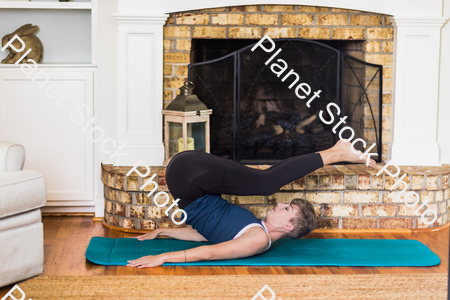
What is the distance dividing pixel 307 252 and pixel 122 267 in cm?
96

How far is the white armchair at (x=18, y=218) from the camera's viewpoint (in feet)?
7.08

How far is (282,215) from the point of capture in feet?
8.37

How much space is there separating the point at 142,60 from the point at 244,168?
1.15 metres

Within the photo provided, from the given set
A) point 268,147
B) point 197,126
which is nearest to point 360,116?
point 268,147

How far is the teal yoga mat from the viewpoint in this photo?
2.53 meters

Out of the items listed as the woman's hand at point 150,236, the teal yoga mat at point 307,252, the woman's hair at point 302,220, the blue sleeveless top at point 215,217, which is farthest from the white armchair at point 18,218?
the woman's hair at point 302,220

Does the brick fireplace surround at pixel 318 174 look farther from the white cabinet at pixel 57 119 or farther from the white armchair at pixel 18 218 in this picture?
the white armchair at pixel 18 218

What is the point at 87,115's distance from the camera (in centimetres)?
339

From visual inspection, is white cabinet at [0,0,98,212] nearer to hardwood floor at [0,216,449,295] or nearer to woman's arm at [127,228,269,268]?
hardwood floor at [0,216,449,295]

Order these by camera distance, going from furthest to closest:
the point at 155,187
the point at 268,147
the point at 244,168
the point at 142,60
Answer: the point at 268,147, the point at 142,60, the point at 155,187, the point at 244,168

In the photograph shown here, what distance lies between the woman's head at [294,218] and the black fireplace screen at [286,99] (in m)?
0.89

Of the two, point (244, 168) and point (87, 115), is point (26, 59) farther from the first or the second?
point (244, 168)

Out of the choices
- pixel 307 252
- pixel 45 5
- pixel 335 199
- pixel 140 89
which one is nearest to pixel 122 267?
pixel 307 252

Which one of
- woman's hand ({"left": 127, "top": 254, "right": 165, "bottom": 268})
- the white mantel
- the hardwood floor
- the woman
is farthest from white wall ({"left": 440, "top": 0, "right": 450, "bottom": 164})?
woman's hand ({"left": 127, "top": 254, "right": 165, "bottom": 268})
